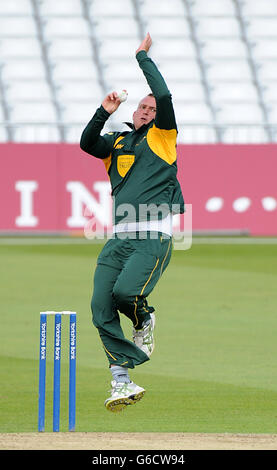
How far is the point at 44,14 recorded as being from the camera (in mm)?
30719

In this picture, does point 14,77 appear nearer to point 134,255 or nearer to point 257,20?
point 257,20

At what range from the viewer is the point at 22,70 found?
29.2m

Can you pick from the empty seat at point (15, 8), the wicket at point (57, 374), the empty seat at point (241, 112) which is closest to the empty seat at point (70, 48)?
the empty seat at point (15, 8)

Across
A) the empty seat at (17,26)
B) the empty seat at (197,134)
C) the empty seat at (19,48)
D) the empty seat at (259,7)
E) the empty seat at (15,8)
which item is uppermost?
the empty seat at (259,7)

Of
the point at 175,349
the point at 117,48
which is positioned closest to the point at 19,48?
the point at 117,48

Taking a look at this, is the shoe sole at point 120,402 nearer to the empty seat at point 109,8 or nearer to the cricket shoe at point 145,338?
the cricket shoe at point 145,338

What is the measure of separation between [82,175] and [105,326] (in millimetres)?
16525

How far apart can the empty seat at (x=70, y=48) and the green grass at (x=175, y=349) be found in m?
10.6

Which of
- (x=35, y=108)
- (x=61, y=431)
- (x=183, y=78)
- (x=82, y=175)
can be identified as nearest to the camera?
(x=61, y=431)

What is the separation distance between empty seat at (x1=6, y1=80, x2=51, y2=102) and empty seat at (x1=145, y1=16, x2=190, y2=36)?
4087mm

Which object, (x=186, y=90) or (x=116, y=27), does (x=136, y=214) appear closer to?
(x=186, y=90)

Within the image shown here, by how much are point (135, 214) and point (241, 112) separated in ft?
72.8

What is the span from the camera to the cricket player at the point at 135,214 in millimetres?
7598
